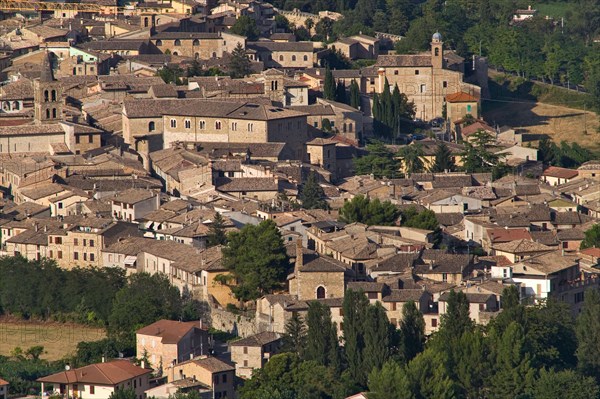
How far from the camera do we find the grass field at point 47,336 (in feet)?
203

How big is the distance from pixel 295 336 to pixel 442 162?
2377 centimetres

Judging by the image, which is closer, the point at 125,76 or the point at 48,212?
the point at 48,212

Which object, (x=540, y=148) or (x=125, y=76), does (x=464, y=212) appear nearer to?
(x=540, y=148)

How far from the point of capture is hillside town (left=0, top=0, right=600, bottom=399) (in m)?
57.6

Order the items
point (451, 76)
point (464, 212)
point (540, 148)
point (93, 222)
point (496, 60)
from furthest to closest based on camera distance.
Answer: point (496, 60)
point (451, 76)
point (540, 148)
point (464, 212)
point (93, 222)

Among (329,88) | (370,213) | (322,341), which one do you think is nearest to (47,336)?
(322,341)

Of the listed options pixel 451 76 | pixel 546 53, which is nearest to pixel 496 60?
pixel 546 53

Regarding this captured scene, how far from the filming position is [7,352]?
205ft

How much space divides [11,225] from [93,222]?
340 centimetres

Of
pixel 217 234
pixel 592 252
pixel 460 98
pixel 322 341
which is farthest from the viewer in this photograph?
pixel 460 98

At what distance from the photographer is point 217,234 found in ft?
213

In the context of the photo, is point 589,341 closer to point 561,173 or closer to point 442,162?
point 442,162

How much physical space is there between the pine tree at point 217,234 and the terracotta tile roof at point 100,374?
872cm

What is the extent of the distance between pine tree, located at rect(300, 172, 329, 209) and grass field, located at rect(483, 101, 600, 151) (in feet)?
74.6
